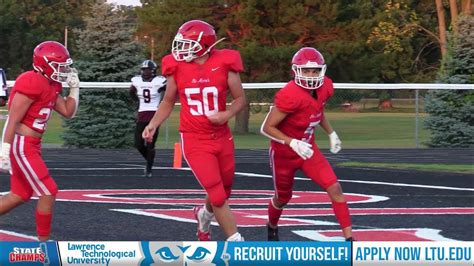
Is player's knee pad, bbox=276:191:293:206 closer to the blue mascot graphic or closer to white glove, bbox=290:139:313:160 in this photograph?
white glove, bbox=290:139:313:160

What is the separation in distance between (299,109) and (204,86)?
1020 mm

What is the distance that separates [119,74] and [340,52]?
11.3 meters

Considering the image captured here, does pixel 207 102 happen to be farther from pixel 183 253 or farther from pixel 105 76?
pixel 105 76

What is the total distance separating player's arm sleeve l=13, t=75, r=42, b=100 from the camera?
8.29 m

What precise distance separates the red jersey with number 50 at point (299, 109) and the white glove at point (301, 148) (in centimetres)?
28

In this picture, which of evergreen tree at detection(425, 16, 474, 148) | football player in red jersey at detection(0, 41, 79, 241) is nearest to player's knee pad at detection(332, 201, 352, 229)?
football player in red jersey at detection(0, 41, 79, 241)

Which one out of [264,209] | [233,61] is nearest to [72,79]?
[233,61]

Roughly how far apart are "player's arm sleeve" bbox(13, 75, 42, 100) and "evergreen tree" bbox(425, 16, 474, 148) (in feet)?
60.6

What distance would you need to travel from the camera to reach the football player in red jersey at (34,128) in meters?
8.32

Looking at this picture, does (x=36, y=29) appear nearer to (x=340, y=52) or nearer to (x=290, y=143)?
(x=340, y=52)

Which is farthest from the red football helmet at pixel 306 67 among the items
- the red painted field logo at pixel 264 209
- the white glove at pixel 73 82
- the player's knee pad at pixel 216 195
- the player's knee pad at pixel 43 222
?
the player's knee pad at pixel 43 222

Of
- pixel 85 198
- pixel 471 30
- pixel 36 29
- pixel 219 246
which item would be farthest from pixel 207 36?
pixel 36 29

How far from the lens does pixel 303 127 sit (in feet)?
29.5

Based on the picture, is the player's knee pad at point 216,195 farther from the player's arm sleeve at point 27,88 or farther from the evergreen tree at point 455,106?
the evergreen tree at point 455,106
